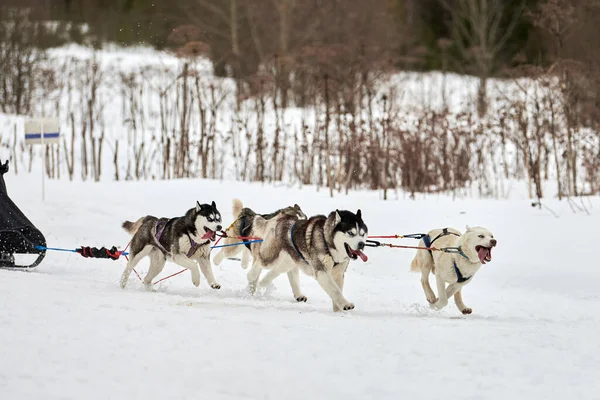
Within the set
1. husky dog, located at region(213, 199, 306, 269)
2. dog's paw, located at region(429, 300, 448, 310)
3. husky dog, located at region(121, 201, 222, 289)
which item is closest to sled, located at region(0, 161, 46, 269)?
husky dog, located at region(121, 201, 222, 289)

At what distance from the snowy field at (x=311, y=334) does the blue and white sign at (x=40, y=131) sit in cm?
280

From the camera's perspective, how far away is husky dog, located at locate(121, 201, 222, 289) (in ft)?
21.0

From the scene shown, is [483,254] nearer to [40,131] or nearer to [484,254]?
[484,254]

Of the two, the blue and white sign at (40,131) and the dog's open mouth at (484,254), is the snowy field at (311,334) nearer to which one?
the dog's open mouth at (484,254)

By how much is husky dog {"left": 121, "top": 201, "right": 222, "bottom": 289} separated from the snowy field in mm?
234

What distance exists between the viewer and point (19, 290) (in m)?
5.82

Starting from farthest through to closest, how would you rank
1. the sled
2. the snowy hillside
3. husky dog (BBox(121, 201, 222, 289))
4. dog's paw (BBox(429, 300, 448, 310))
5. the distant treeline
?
the distant treeline
the snowy hillside
the sled
husky dog (BBox(121, 201, 222, 289))
dog's paw (BBox(429, 300, 448, 310))

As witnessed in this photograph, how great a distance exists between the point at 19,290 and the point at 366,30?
17921 mm

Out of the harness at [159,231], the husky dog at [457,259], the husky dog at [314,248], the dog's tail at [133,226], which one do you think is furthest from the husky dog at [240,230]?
the husky dog at [457,259]

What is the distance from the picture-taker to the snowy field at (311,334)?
3912mm

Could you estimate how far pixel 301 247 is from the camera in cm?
609

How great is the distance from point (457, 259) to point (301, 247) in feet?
3.83

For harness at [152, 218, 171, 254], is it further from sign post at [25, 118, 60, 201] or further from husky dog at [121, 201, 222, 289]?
sign post at [25, 118, 60, 201]

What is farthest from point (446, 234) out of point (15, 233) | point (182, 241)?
point (15, 233)
